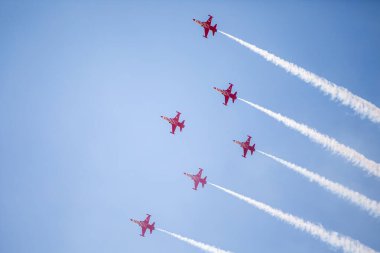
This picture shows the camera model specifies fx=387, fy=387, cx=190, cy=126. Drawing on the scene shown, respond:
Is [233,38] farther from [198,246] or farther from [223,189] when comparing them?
[198,246]

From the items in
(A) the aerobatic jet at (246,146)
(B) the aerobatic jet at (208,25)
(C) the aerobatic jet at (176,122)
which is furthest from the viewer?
(A) the aerobatic jet at (246,146)

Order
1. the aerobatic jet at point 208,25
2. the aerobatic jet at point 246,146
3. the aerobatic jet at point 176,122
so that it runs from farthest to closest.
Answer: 1. the aerobatic jet at point 246,146
2. the aerobatic jet at point 176,122
3. the aerobatic jet at point 208,25

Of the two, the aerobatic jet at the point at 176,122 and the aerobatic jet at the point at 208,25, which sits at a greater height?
the aerobatic jet at the point at 208,25

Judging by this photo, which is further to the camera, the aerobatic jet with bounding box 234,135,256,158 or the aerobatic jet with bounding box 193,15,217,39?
the aerobatic jet with bounding box 234,135,256,158

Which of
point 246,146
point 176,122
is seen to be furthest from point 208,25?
point 246,146

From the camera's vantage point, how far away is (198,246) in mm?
64875

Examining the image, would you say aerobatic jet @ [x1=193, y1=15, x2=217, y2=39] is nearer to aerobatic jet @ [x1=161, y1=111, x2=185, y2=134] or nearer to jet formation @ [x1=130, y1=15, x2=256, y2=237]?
jet formation @ [x1=130, y1=15, x2=256, y2=237]

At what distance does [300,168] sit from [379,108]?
1503 centimetres

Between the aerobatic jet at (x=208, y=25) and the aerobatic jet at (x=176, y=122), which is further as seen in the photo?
the aerobatic jet at (x=176, y=122)

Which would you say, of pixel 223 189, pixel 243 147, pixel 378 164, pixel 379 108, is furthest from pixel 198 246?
pixel 379 108

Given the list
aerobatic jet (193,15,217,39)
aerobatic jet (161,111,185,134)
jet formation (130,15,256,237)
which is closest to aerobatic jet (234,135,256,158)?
jet formation (130,15,256,237)

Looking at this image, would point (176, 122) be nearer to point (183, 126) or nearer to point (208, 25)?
point (183, 126)

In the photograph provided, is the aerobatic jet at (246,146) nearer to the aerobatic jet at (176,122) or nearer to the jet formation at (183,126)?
the jet formation at (183,126)

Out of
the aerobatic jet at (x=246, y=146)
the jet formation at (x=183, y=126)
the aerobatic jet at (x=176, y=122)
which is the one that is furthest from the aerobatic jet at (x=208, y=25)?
Result: the aerobatic jet at (x=246, y=146)
